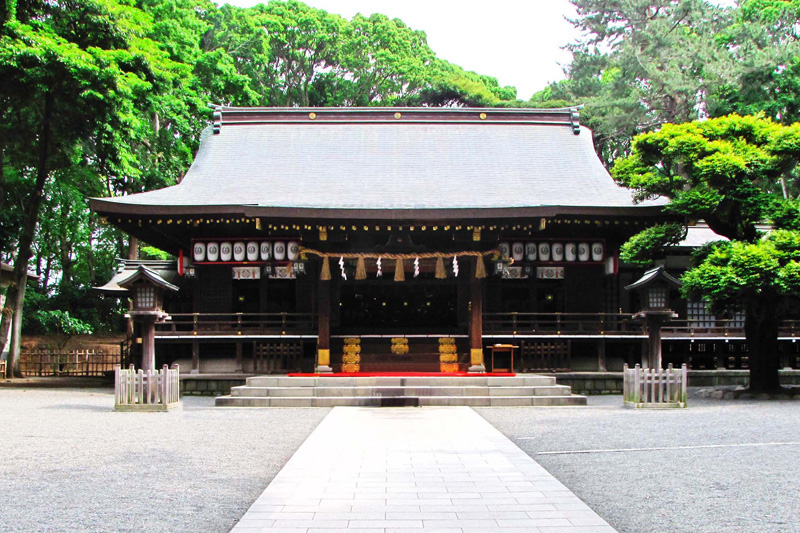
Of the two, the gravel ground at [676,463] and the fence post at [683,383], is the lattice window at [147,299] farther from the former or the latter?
the fence post at [683,383]

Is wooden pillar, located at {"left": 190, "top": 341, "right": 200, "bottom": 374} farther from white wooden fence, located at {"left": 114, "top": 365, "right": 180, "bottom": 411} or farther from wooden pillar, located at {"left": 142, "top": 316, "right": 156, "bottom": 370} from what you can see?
white wooden fence, located at {"left": 114, "top": 365, "right": 180, "bottom": 411}

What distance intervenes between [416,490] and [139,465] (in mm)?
3330

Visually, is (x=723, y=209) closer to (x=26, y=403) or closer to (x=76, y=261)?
(x=26, y=403)

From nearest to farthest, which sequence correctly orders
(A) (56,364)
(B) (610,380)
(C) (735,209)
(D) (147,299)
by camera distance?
(D) (147,299), (C) (735,209), (B) (610,380), (A) (56,364)

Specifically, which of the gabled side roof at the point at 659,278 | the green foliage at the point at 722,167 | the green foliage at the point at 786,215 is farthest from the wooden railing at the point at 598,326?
the green foliage at the point at 786,215

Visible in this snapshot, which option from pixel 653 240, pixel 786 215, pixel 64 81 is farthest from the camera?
pixel 64 81

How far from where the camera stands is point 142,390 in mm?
13781

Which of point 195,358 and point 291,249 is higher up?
point 291,249

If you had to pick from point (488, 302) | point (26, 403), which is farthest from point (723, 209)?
point (26, 403)

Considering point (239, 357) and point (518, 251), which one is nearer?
point (239, 357)

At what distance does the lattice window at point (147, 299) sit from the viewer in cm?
1560

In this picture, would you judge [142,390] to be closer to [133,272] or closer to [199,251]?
[199,251]

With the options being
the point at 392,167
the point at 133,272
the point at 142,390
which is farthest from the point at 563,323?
the point at 133,272

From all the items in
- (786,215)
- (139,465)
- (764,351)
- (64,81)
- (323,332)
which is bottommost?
(139,465)
